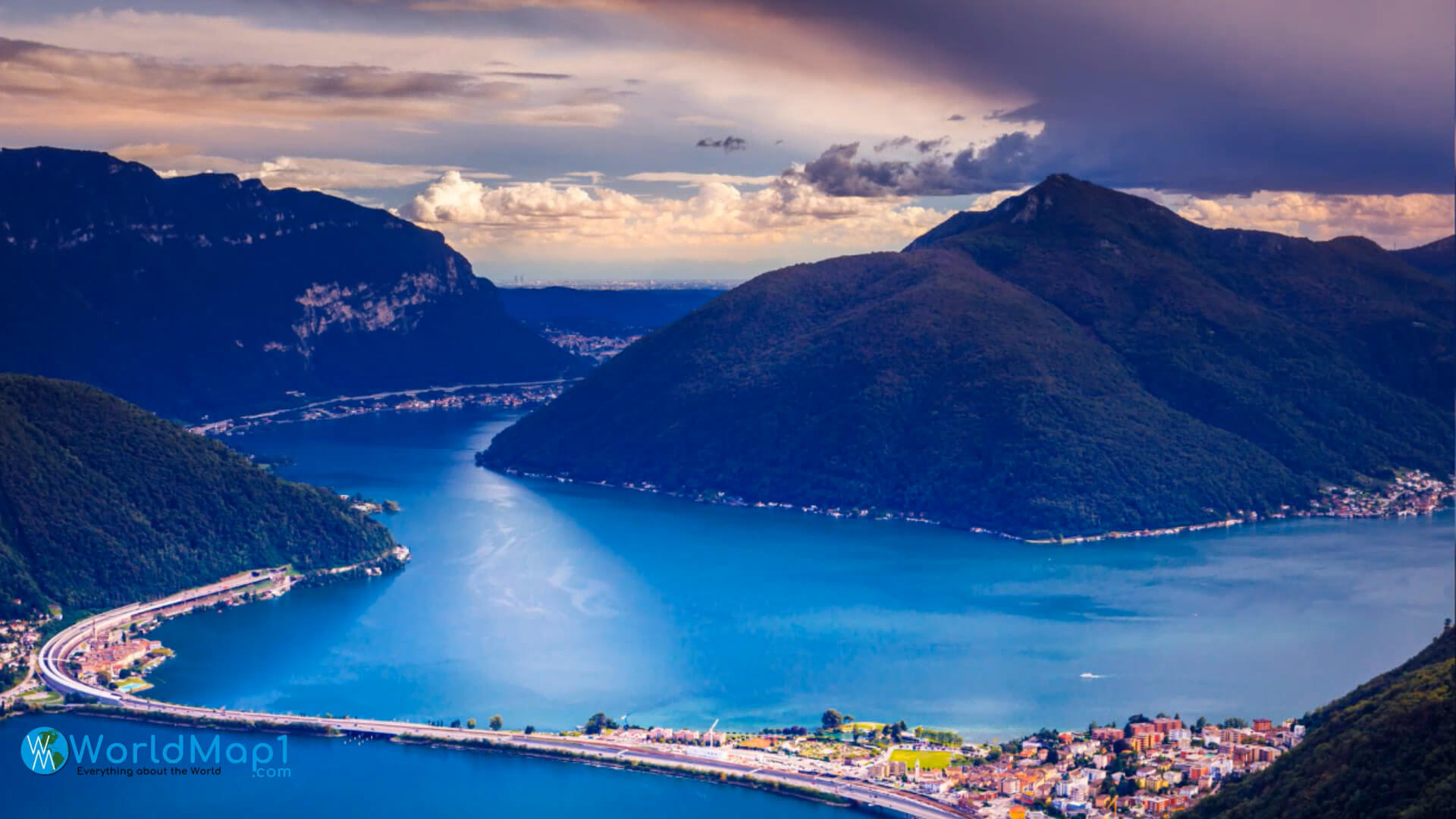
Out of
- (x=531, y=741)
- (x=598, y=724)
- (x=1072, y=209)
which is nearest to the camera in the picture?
(x=531, y=741)

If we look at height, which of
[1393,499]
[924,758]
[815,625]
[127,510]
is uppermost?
[1393,499]

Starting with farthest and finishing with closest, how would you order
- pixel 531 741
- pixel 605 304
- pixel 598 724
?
pixel 605 304 → pixel 598 724 → pixel 531 741

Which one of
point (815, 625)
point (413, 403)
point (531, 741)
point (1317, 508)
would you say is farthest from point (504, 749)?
point (413, 403)

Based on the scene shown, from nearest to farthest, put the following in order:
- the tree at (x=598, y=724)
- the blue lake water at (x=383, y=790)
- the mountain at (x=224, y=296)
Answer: the blue lake water at (x=383, y=790), the tree at (x=598, y=724), the mountain at (x=224, y=296)

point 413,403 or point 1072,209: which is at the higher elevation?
point 1072,209

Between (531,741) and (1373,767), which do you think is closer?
(1373,767)

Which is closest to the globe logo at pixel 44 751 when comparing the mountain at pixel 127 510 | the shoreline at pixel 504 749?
the shoreline at pixel 504 749

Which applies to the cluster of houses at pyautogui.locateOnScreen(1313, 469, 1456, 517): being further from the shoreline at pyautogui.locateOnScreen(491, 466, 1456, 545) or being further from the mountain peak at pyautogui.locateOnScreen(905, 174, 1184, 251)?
the mountain peak at pyautogui.locateOnScreen(905, 174, 1184, 251)

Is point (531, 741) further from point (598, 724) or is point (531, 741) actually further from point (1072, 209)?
point (1072, 209)

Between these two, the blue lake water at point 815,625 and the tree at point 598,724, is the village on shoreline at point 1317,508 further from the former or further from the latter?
the tree at point 598,724
